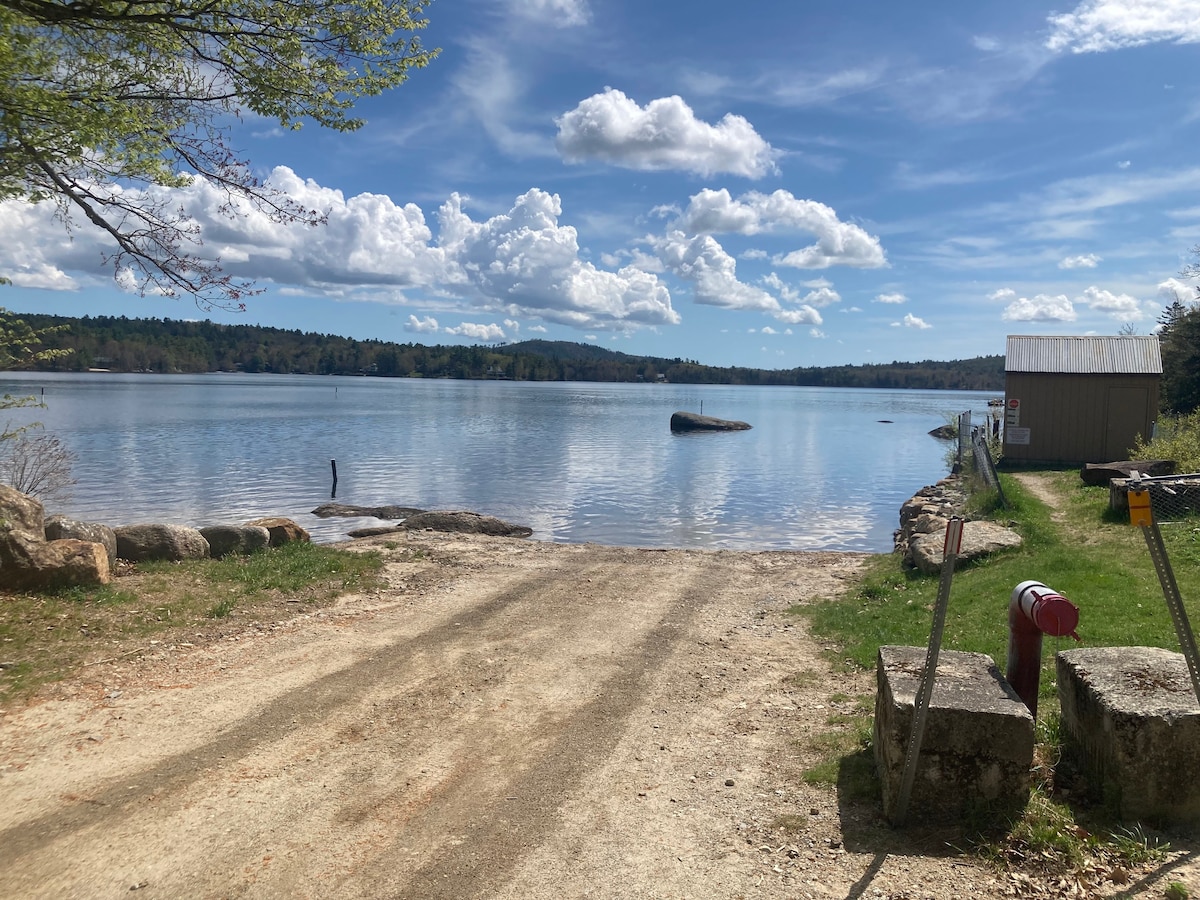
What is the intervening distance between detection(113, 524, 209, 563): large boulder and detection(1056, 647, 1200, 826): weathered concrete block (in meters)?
12.8

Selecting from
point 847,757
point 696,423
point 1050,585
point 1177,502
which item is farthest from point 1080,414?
point 696,423

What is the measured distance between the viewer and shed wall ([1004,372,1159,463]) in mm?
25039

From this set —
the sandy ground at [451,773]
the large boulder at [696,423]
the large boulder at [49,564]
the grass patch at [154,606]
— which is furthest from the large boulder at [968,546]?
the large boulder at [696,423]

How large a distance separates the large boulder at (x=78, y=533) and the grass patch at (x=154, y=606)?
1.83ft

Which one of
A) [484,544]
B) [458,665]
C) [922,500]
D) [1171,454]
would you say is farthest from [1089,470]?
[458,665]

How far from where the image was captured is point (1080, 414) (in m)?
25.5

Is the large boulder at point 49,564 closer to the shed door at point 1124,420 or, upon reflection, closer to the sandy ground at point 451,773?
the sandy ground at point 451,773

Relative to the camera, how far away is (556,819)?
5539 millimetres

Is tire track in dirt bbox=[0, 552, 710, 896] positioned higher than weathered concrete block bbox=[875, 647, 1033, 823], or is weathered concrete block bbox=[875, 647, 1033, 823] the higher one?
weathered concrete block bbox=[875, 647, 1033, 823]

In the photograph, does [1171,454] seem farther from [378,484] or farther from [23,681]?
[378,484]

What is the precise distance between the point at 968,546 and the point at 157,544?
43.9ft

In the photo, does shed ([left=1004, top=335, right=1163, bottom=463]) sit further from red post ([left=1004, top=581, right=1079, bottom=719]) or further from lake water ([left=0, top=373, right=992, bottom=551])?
red post ([left=1004, top=581, right=1079, bottom=719])

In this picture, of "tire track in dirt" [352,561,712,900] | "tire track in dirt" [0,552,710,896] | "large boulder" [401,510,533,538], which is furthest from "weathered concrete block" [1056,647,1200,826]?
"large boulder" [401,510,533,538]

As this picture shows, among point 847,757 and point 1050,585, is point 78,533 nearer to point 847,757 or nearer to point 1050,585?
point 847,757
